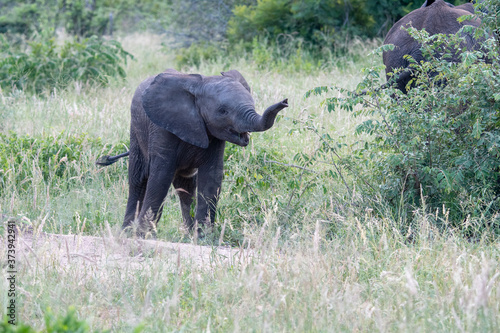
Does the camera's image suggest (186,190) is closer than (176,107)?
No

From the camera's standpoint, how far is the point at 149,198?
5.63 m

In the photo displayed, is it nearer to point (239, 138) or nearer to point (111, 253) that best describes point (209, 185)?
point (239, 138)

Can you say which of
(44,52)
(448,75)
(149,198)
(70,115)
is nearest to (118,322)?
(149,198)

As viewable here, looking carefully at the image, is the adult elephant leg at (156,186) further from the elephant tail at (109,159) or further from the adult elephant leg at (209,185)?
the elephant tail at (109,159)

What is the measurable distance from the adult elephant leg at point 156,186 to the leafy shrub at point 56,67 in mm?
6037

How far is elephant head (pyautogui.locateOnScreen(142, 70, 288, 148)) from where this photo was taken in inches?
203

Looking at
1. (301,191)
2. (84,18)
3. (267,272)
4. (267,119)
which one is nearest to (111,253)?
(267,272)

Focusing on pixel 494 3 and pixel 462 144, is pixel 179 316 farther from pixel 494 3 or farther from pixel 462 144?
pixel 494 3

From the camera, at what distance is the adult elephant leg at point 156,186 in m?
5.55

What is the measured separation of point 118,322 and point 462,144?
10.9ft

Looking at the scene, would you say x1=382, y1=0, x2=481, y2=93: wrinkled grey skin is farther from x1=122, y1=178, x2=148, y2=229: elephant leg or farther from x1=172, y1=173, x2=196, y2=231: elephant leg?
x1=122, y1=178, x2=148, y2=229: elephant leg

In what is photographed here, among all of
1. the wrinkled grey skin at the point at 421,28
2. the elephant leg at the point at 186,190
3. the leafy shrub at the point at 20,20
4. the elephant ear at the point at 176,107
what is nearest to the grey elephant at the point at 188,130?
the elephant ear at the point at 176,107

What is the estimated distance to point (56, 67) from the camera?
11.6 m

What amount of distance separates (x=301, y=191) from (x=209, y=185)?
122cm
